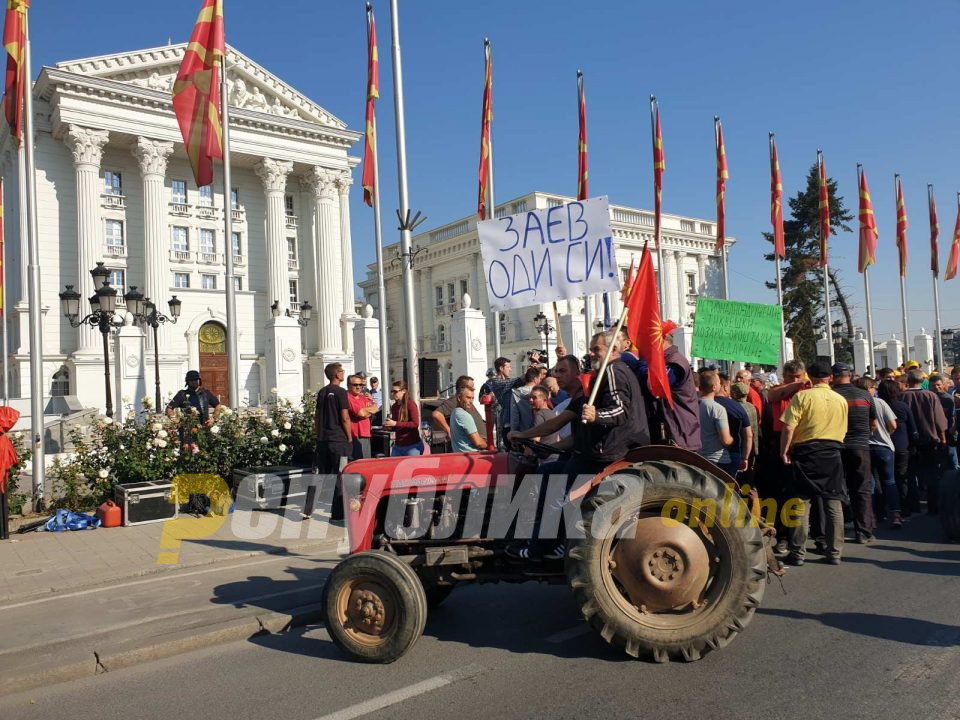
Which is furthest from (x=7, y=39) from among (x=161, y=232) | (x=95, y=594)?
(x=161, y=232)

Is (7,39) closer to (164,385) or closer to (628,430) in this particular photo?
(628,430)

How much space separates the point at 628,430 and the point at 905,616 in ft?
8.61

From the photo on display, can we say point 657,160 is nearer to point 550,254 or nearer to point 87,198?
point 550,254

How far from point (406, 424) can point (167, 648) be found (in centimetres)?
494

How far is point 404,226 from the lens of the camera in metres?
11.8

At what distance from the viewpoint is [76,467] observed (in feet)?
35.8

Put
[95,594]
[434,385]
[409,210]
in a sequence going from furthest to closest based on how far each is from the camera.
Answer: [434,385]
[409,210]
[95,594]

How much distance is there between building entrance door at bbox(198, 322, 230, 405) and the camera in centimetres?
4200

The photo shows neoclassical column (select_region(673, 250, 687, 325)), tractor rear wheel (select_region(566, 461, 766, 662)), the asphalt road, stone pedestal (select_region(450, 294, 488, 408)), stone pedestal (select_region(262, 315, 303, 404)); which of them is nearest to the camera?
the asphalt road

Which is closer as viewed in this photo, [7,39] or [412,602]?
[412,602]

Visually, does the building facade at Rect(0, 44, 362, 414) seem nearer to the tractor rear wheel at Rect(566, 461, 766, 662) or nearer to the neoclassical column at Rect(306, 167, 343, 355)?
the neoclassical column at Rect(306, 167, 343, 355)

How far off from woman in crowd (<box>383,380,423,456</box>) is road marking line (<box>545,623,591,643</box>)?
5.00 meters

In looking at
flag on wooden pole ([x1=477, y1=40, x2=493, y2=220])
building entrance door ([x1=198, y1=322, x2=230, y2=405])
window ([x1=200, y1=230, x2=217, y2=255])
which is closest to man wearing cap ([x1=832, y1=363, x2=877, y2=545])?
flag on wooden pole ([x1=477, y1=40, x2=493, y2=220])

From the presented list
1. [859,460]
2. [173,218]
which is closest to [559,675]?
[859,460]
